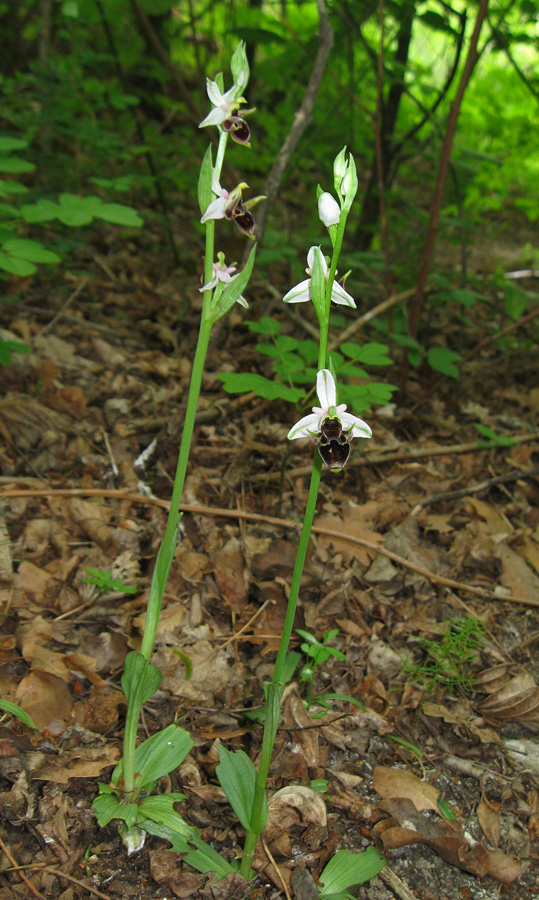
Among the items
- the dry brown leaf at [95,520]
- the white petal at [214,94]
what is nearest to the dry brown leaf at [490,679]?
the dry brown leaf at [95,520]

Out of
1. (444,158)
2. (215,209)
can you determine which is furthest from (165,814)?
(444,158)

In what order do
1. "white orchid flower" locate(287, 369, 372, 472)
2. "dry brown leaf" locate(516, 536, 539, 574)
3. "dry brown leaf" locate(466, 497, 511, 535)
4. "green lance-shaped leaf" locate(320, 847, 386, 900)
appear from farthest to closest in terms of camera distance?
"dry brown leaf" locate(466, 497, 511, 535), "dry brown leaf" locate(516, 536, 539, 574), "green lance-shaped leaf" locate(320, 847, 386, 900), "white orchid flower" locate(287, 369, 372, 472)

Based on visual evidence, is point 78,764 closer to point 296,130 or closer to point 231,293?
point 231,293

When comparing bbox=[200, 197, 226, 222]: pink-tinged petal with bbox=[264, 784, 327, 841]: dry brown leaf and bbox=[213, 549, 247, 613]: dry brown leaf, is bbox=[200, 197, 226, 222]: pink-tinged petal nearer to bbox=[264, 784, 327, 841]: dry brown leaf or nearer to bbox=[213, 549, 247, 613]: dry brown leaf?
Result: bbox=[213, 549, 247, 613]: dry brown leaf

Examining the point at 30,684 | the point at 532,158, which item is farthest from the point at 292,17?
the point at 30,684

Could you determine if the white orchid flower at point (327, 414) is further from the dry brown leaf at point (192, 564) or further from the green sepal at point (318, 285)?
the dry brown leaf at point (192, 564)

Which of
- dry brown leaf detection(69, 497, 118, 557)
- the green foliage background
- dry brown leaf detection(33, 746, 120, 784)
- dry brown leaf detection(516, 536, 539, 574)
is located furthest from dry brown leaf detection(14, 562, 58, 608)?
dry brown leaf detection(516, 536, 539, 574)
